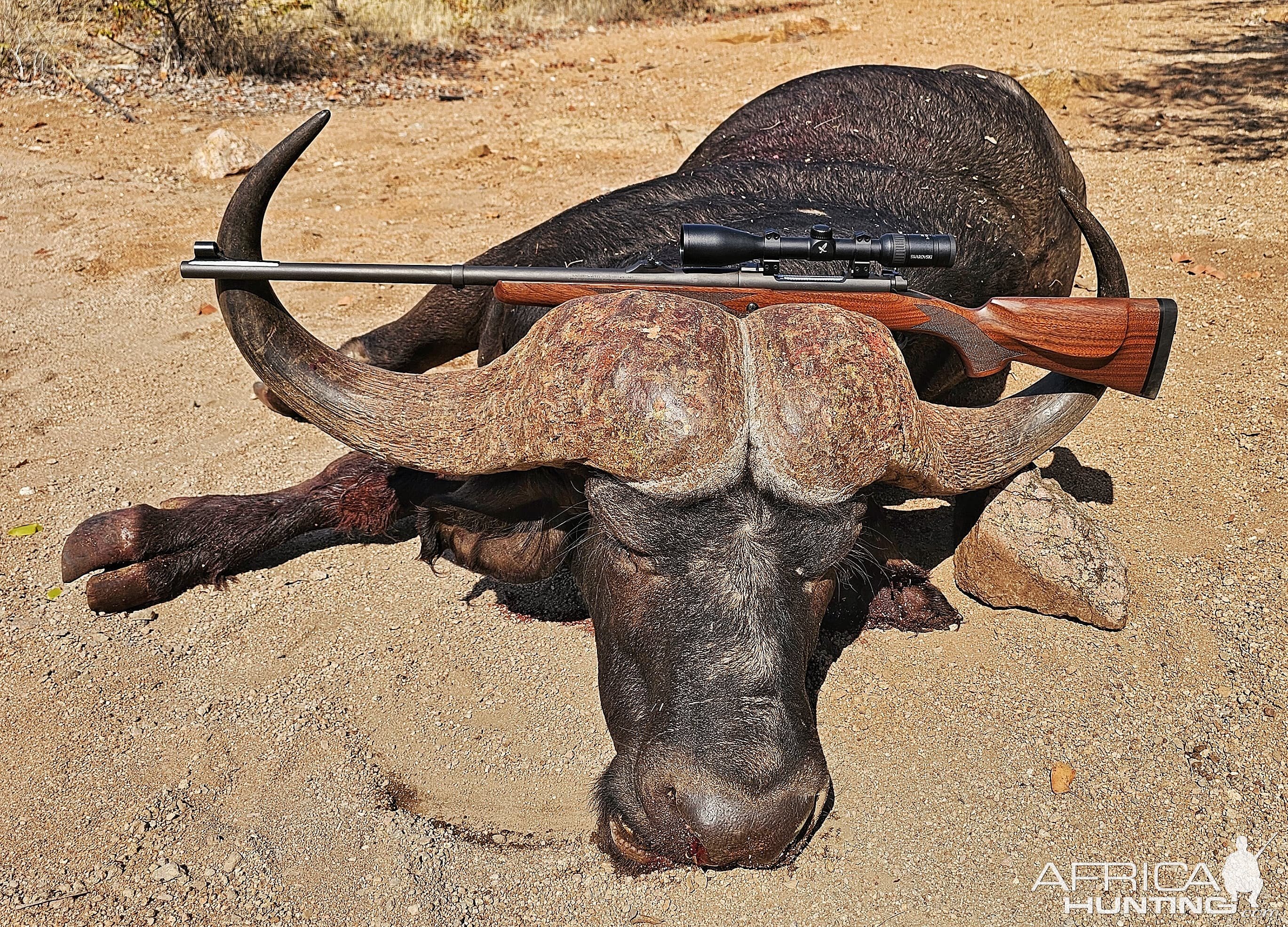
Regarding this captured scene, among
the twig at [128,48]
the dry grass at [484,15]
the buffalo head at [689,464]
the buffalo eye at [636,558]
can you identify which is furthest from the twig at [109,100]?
the buffalo eye at [636,558]

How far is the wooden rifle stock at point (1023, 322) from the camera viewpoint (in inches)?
126

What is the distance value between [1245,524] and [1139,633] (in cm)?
105

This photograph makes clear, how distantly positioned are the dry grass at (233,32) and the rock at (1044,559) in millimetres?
10059

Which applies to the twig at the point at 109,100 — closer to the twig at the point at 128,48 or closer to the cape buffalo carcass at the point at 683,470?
the twig at the point at 128,48

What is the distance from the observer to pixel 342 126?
402 inches

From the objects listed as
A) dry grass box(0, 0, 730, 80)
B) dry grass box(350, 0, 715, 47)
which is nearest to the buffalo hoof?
dry grass box(0, 0, 730, 80)

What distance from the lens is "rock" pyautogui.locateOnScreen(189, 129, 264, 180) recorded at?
876 cm

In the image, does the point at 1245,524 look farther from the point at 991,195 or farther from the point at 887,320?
the point at 887,320

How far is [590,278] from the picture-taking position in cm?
331

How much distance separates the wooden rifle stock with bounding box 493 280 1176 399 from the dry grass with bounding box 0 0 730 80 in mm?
9747

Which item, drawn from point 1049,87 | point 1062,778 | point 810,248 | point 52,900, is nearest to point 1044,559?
point 1062,778

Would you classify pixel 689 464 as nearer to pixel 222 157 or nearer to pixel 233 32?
pixel 222 157

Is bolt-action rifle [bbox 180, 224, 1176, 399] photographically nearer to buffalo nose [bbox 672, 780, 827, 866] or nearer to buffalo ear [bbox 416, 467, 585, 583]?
buffalo ear [bbox 416, 467, 585, 583]

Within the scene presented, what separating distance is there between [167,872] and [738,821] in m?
1.76
